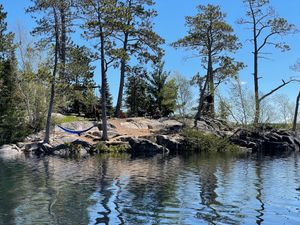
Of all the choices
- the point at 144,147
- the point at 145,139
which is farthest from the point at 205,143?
the point at 144,147

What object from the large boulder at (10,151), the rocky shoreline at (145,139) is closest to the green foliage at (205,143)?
the rocky shoreline at (145,139)

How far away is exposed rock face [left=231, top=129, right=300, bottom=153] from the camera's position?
35500mm

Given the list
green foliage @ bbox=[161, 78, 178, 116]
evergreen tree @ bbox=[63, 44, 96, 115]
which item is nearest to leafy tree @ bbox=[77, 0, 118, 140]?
evergreen tree @ bbox=[63, 44, 96, 115]

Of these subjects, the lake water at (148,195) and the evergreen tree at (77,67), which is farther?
the evergreen tree at (77,67)

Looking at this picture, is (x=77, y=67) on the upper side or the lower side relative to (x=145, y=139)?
upper

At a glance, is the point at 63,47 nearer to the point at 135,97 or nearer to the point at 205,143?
the point at 205,143

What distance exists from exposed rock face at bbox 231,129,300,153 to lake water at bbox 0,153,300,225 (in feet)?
48.4

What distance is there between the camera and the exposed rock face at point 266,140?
116 feet

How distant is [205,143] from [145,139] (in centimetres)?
445

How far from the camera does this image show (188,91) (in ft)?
166

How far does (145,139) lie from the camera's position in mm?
31312

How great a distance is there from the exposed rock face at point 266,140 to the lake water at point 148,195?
581 inches

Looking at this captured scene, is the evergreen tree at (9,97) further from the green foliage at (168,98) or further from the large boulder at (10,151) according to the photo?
the green foliage at (168,98)

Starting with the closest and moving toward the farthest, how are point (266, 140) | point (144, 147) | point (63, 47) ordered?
point (144, 147) → point (63, 47) → point (266, 140)
